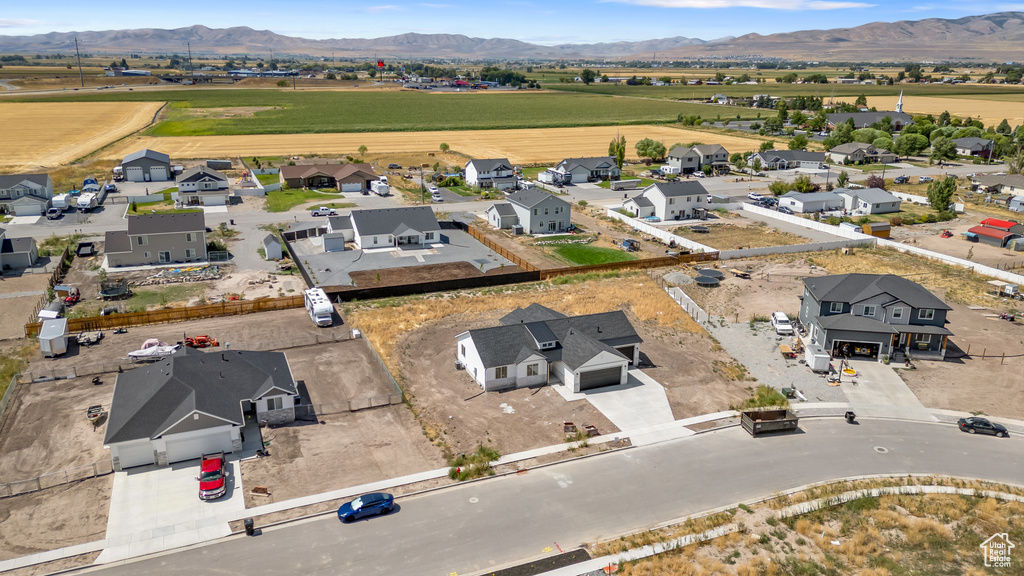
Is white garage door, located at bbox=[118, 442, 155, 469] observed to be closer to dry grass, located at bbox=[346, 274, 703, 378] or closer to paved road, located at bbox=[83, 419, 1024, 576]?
paved road, located at bbox=[83, 419, 1024, 576]

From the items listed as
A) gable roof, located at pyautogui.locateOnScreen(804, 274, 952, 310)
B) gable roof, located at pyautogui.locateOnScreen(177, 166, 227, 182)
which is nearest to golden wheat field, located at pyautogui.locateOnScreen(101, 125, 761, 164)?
gable roof, located at pyautogui.locateOnScreen(177, 166, 227, 182)

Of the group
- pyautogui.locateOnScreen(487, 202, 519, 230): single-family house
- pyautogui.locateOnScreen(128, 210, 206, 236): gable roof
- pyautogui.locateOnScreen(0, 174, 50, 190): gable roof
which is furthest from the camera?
pyautogui.locateOnScreen(0, 174, 50, 190): gable roof

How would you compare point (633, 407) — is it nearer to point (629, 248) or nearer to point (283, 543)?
point (283, 543)

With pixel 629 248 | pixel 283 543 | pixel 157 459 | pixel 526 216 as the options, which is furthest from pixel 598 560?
pixel 526 216

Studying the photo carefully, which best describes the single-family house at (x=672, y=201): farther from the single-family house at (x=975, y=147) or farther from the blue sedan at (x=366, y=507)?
the single-family house at (x=975, y=147)

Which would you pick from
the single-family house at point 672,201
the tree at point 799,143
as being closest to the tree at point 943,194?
the single-family house at point 672,201

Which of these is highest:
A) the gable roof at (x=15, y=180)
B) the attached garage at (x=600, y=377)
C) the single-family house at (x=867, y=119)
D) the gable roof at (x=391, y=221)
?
the single-family house at (x=867, y=119)
